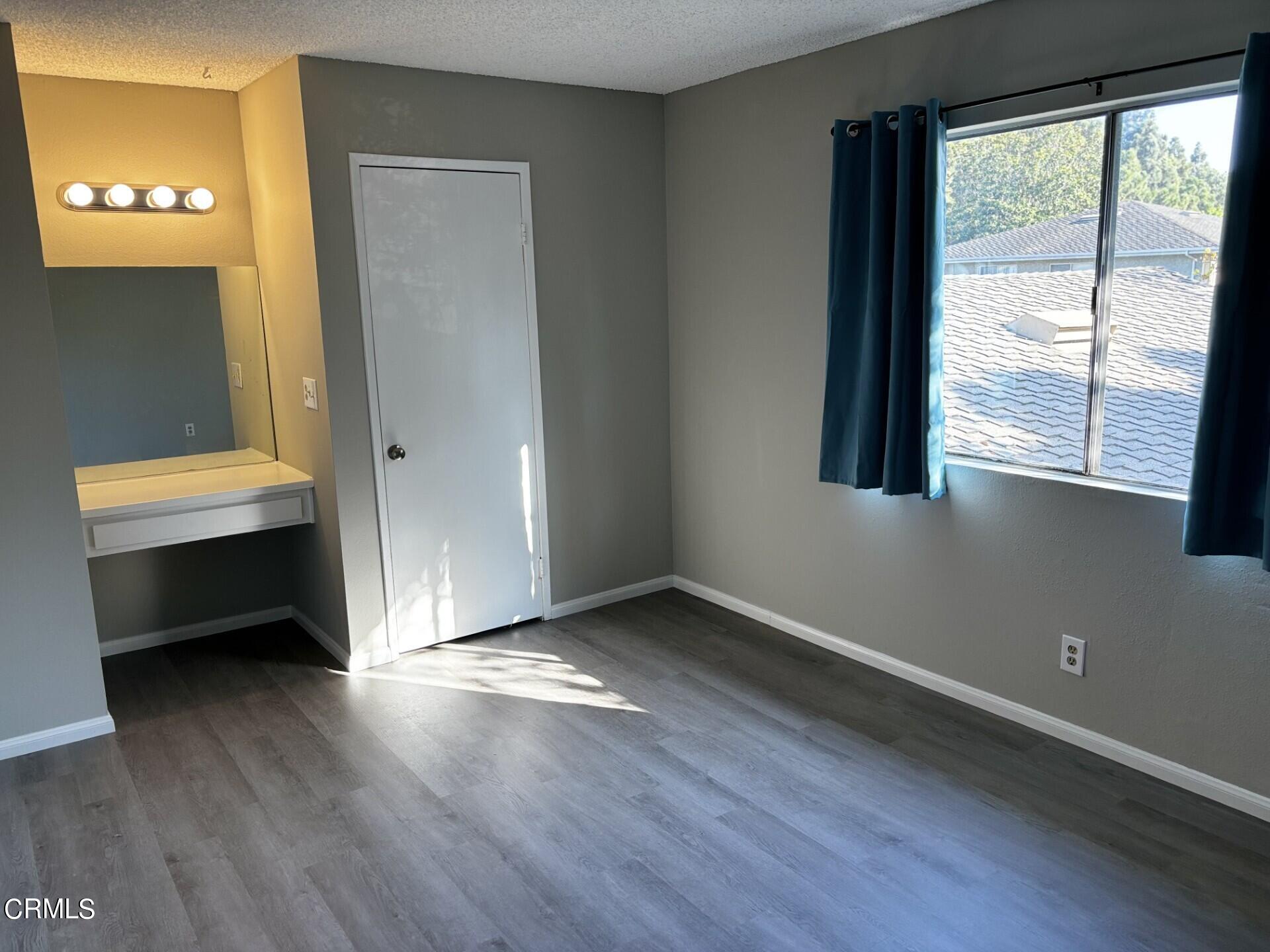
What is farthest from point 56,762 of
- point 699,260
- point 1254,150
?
point 1254,150

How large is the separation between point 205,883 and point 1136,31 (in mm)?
3423

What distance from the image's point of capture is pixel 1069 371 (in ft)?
9.62

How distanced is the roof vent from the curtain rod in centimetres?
64

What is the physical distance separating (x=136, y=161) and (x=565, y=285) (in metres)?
1.81

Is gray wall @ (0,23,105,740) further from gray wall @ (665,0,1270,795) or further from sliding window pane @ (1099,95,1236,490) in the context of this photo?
sliding window pane @ (1099,95,1236,490)

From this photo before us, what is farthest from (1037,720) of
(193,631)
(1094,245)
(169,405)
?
(169,405)

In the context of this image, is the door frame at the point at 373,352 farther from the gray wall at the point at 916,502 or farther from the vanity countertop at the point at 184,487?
the gray wall at the point at 916,502

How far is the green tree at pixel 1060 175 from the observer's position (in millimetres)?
2576

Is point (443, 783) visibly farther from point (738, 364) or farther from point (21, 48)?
point (21, 48)

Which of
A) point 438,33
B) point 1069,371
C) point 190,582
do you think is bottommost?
point 190,582

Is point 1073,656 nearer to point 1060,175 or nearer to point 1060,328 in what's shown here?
point 1060,328

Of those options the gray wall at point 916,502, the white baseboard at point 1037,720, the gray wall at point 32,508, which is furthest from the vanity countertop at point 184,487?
the white baseboard at point 1037,720

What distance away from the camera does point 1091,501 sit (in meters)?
2.88

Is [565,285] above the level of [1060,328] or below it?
above
